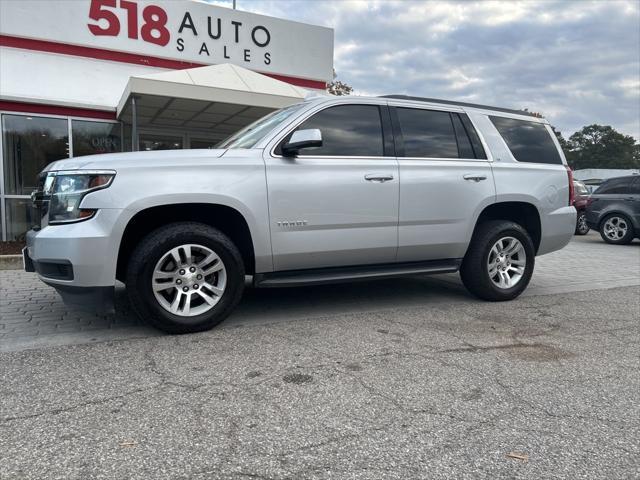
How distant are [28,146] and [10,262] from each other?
12.5ft

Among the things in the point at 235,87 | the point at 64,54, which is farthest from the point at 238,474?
the point at 64,54

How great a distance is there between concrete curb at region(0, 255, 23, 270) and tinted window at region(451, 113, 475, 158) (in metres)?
6.50

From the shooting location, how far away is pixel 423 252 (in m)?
4.94

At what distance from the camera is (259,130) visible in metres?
4.64

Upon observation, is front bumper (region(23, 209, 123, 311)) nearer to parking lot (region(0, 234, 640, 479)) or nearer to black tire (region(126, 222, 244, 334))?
black tire (region(126, 222, 244, 334))

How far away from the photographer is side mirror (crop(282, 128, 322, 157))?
400 cm

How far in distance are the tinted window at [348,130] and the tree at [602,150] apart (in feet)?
271

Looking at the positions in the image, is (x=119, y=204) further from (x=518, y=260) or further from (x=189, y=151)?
(x=518, y=260)

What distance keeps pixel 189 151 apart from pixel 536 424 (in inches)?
124

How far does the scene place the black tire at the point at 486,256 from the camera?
5176 millimetres

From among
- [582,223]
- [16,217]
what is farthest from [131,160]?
[582,223]

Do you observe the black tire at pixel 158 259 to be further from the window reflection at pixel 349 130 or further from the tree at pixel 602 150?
the tree at pixel 602 150

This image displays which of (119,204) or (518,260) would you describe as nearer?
(119,204)

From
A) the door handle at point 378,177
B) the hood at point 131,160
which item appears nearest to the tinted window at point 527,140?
the door handle at point 378,177
